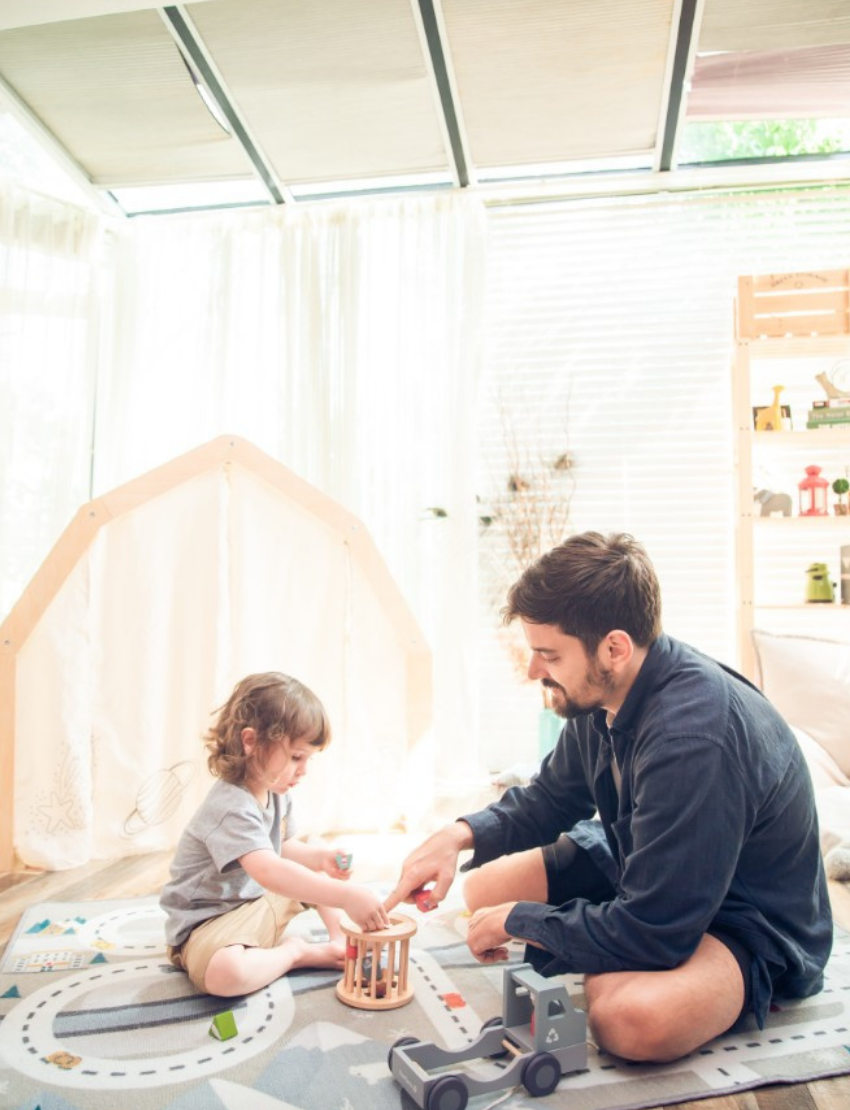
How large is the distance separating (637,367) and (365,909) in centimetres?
280

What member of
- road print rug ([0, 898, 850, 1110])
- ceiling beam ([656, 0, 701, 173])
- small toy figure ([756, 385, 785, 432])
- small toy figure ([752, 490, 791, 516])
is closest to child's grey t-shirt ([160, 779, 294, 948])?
road print rug ([0, 898, 850, 1110])

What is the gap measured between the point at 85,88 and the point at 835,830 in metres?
3.24

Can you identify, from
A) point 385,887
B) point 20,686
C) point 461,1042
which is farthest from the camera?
point 20,686

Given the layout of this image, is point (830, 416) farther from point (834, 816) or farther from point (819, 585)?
point (834, 816)

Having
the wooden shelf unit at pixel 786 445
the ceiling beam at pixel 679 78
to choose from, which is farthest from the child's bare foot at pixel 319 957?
the ceiling beam at pixel 679 78

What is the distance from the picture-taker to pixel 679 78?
326 cm

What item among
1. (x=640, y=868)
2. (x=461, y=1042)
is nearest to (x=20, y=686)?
(x=461, y=1042)

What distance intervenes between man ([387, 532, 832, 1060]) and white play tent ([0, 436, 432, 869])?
1038 millimetres

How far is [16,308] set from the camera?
11.8 ft

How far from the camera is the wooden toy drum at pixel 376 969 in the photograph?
1.58 m

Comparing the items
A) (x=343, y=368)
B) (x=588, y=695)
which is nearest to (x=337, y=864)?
(x=588, y=695)

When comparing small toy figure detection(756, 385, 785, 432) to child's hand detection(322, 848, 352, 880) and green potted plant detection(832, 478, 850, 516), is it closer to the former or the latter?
green potted plant detection(832, 478, 850, 516)

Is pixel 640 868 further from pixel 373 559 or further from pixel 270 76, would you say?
pixel 270 76

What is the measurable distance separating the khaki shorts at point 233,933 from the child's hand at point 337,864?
103mm
